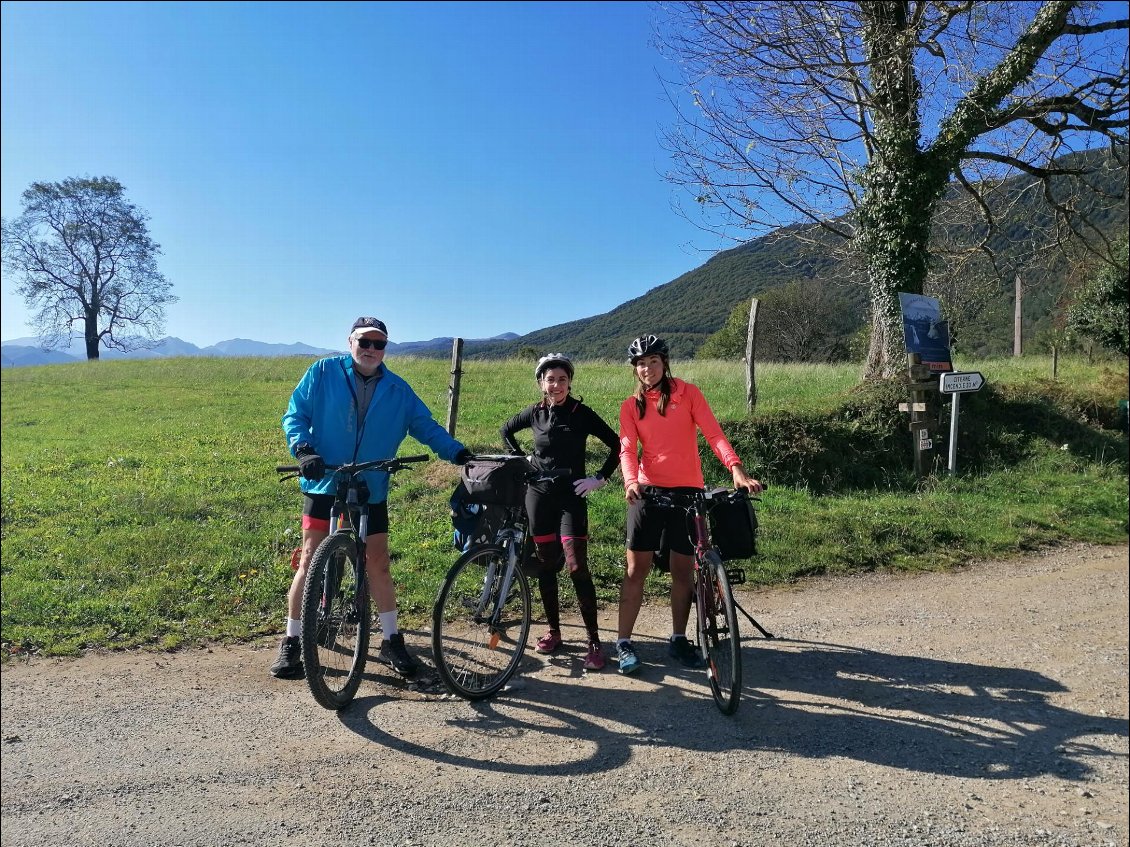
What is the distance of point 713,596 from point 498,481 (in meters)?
1.45

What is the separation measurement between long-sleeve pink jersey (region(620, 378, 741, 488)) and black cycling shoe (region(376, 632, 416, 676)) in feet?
5.72

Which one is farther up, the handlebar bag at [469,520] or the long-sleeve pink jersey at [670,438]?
the long-sleeve pink jersey at [670,438]

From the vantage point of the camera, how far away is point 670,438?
13.1 ft

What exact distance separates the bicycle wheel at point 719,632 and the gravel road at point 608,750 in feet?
0.46

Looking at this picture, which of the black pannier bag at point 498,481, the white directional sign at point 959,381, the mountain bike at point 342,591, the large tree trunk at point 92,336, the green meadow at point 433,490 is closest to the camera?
the mountain bike at point 342,591

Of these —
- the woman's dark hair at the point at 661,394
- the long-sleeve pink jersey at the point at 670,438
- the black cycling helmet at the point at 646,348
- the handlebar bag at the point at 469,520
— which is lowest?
the handlebar bag at the point at 469,520

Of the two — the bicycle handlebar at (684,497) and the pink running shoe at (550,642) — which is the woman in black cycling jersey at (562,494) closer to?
the pink running shoe at (550,642)

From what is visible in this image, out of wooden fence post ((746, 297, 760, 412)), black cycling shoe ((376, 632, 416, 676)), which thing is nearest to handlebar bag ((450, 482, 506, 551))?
black cycling shoe ((376, 632, 416, 676))

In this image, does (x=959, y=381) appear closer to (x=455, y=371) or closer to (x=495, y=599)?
(x=455, y=371)

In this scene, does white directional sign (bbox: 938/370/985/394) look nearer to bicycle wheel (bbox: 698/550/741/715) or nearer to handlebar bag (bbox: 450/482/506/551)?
bicycle wheel (bbox: 698/550/741/715)

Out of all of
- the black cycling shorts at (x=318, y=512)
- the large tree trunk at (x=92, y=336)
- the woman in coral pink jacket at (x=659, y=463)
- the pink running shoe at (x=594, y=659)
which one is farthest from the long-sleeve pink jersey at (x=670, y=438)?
the large tree trunk at (x=92, y=336)

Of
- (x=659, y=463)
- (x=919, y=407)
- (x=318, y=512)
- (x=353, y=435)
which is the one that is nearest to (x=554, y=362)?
(x=659, y=463)

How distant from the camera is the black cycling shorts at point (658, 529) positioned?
13.1ft

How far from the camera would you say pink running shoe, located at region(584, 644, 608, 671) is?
400 cm
